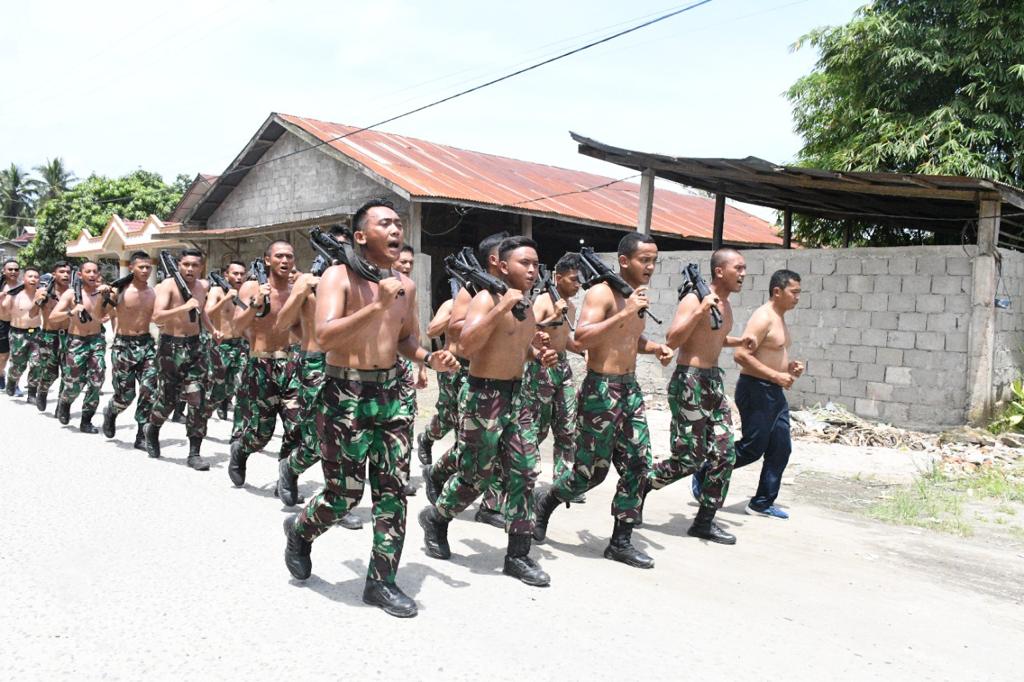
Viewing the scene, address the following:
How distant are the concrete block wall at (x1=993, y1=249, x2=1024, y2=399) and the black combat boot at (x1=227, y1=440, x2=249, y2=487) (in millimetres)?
8356

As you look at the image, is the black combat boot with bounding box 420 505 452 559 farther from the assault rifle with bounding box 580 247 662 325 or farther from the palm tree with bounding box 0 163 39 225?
the palm tree with bounding box 0 163 39 225

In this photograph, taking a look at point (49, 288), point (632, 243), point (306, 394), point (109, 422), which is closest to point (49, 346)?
point (49, 288)

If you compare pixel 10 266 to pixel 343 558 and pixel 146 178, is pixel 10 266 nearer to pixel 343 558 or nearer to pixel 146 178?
pixel 343 558

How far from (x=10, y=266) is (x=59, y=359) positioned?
2.87 meters

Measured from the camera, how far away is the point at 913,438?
29.5 ft

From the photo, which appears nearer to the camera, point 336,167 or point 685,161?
point 685,161

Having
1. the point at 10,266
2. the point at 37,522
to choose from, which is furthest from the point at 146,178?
the point at 37,522

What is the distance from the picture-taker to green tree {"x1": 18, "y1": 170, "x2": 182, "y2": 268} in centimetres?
3491

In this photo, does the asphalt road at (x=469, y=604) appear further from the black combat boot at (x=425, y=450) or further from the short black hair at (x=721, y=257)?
the short black hair at (x=721, y=257)

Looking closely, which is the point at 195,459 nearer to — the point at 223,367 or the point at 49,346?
the point at 223,367

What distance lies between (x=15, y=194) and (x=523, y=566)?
193ft

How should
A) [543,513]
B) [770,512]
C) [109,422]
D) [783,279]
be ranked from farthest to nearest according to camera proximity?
1. [109,422]
2. [770,512]
3. [783,279]
4. [543,513]

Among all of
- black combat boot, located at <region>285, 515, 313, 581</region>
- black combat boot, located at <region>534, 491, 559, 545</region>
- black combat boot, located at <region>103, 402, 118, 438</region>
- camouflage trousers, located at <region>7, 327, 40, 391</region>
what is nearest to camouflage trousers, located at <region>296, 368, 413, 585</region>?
black combat boot, located at <region>285, 515, 313, 581</region>

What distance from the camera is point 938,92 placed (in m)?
16.7
